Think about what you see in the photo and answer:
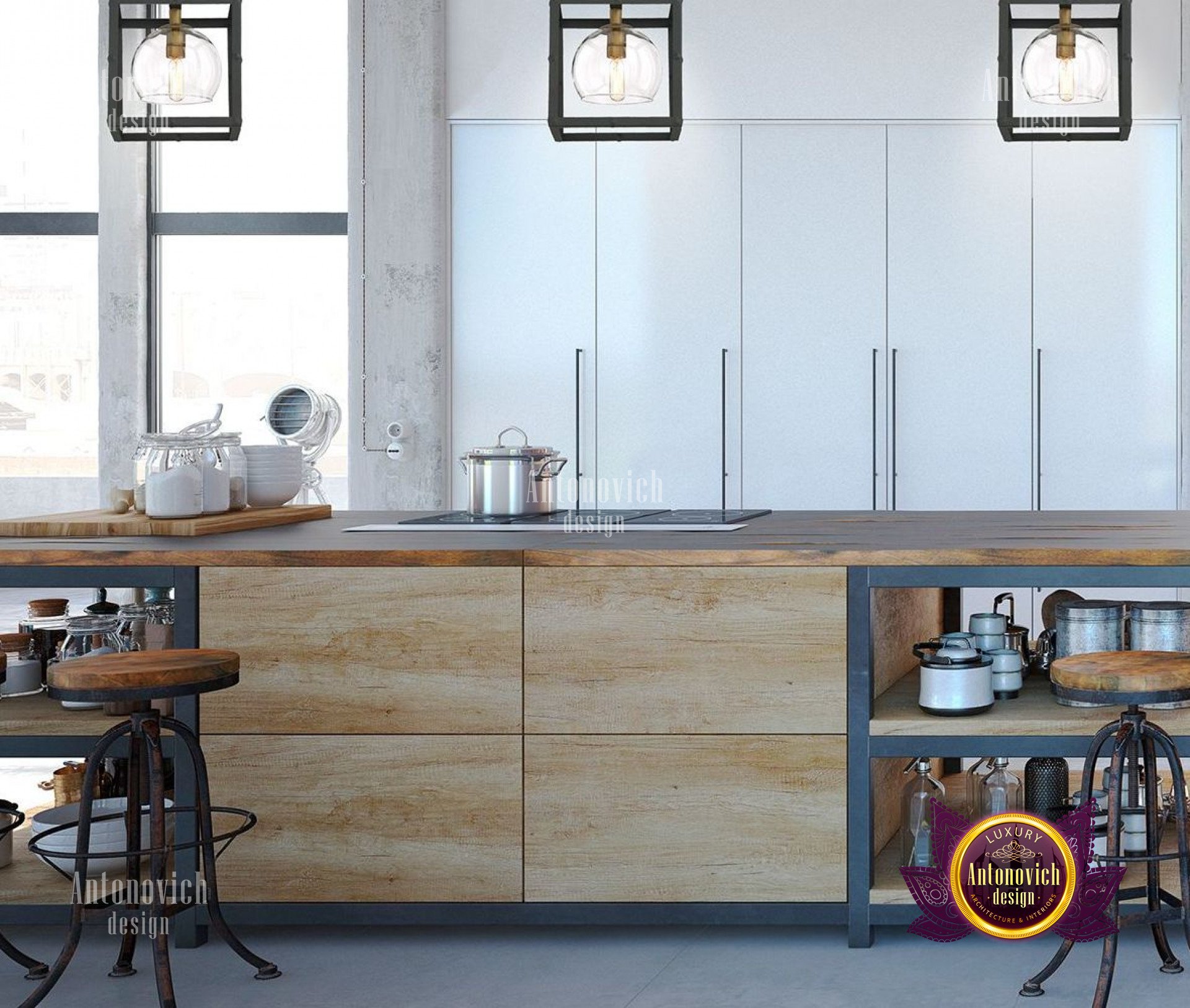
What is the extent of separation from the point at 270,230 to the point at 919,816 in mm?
4116

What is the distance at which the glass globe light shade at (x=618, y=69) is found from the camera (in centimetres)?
290

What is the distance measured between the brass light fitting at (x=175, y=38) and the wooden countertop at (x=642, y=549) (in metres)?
1.04

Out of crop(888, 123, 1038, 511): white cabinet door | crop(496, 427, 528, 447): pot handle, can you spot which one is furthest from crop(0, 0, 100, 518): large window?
crop(888, 123, 1038, 511): white cabinet door

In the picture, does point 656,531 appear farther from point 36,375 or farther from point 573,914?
point 36,375

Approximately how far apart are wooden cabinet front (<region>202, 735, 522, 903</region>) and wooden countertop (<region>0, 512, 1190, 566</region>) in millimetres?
352

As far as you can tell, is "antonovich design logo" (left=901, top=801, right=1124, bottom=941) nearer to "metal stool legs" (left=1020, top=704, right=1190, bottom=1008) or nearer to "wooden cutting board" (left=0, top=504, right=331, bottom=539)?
"metal stool legs" (left=1020, top=704, right=1190, bottom=1008)

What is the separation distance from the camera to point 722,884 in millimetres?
2607

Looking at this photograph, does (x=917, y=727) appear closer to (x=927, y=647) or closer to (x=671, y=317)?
(x=927, y=647)

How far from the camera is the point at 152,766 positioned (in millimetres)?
2260

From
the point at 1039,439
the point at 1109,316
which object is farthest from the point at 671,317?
the point at 1109,316

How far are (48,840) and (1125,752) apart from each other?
2.19 metres

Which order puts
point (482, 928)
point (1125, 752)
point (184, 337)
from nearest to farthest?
point (1125, 752) → point (482, 928) → point (184, 337)

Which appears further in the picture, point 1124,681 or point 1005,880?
point 1005,880

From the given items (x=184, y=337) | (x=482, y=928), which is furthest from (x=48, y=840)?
(x=184, y=337)
